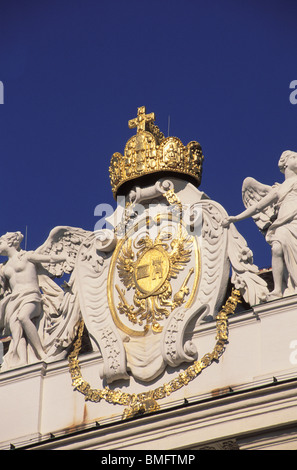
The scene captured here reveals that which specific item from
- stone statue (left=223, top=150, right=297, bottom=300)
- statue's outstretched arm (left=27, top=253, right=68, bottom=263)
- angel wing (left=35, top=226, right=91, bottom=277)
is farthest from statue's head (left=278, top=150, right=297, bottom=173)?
statue's outstretched arm (left=27, top=253, right=68, bottom=263)

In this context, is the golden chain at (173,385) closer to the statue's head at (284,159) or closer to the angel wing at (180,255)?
the angel wing at (180,255)

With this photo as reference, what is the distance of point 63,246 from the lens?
2072 centimetres

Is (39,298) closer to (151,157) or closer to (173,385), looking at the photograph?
(151,157)

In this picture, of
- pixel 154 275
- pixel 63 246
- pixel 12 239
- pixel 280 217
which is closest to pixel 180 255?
pixel 154 275

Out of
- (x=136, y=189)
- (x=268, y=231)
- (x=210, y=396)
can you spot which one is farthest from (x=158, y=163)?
(x=210, y=396)

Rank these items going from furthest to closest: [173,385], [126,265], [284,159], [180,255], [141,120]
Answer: [141,120]
[126,265]
[180,255]
[284,159]
[173,385]

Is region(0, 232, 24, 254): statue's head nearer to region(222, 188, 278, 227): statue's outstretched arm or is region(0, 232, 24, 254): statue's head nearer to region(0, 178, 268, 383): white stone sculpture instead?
region(0, 178, 268, 383): white stone sculpture

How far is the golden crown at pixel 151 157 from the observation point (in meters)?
20.1

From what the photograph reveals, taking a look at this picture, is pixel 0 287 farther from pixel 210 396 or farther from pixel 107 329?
pixel 210 396

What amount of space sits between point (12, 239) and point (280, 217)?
3.94 meters

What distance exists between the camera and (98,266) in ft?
66.1

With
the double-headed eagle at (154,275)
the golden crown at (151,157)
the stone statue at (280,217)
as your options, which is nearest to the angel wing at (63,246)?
the golden crown at (151,157)

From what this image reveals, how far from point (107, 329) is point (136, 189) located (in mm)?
1779

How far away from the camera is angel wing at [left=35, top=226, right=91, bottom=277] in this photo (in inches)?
811
